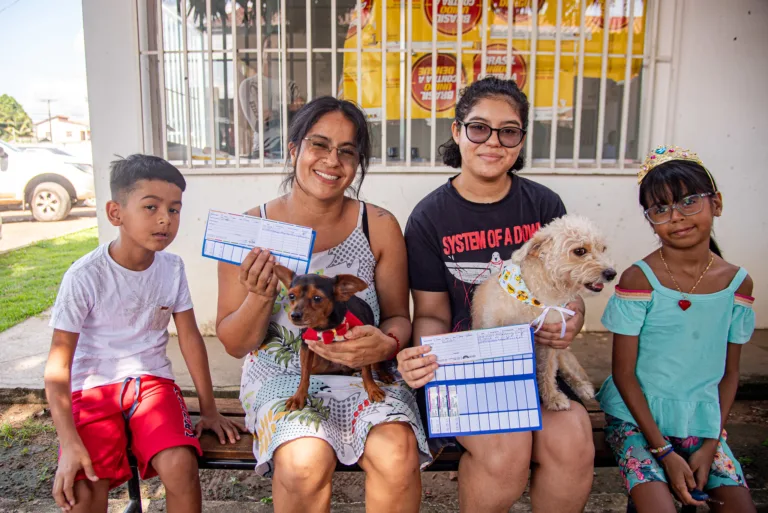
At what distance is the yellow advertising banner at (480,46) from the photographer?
16.9ft

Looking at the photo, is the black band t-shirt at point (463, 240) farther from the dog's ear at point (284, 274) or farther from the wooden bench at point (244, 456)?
the dog's ear at point (284, 274)

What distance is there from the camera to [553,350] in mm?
2475

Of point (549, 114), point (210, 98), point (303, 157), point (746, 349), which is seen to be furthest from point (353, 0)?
point (746, 349)

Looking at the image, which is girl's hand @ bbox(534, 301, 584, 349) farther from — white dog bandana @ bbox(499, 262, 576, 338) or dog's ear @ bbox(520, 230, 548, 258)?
dog's ear @ bbox(520, 230, 548, 258)

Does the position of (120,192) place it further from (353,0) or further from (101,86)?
(353,0)

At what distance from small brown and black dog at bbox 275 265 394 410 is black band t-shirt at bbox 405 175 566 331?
54 cm

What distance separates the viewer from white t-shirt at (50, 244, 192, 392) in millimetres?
2363

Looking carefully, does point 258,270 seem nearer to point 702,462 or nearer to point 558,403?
point 558,403

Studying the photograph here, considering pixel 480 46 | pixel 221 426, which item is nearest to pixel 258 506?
pixel 221 426

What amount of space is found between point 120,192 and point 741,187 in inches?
211

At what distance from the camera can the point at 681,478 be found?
2.22 m

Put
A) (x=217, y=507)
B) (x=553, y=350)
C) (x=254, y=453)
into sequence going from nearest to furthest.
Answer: (x=254, y=453) < (x=553, y=350) < (x=217, y=507)

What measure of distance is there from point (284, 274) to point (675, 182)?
5.49 ft

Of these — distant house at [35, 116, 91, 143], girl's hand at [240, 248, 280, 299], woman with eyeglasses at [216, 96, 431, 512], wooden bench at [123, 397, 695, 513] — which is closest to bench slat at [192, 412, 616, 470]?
wooden bench at [123, 397, 695, 513]
